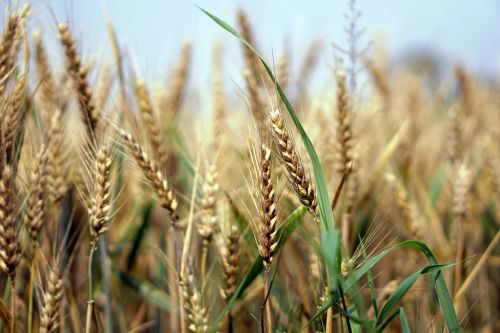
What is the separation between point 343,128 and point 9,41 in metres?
0.80

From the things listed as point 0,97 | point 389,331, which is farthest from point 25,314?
point 389,331

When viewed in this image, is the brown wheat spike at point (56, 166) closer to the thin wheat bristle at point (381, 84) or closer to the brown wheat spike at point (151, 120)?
the brown wheat spike at point (151, 120)

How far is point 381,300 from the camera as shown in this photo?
1.63m

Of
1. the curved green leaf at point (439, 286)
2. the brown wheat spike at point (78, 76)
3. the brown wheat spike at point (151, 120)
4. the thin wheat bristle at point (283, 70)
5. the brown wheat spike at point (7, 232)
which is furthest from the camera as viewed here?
the thin wheat bristle at point (283, 70)

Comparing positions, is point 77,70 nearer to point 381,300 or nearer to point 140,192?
point 140,192

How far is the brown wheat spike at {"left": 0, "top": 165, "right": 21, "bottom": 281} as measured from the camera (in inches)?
42.1

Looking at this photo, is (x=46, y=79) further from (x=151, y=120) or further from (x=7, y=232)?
(x=7, y=232)

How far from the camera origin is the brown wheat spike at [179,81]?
2293mm

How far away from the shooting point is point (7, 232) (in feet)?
3.51

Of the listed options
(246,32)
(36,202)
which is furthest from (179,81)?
(36,202)

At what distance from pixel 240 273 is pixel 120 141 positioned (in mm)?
425

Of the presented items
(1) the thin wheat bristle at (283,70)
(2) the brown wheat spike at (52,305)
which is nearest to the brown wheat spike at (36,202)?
(2) the brown wheat spike at (52,305)

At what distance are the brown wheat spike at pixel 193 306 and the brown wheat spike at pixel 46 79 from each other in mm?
678

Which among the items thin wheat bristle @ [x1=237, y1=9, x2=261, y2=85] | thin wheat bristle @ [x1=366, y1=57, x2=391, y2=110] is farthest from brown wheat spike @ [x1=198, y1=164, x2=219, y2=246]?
thin wheat bristle @ [x1=366, y1=57, x2=391, y2=110]
